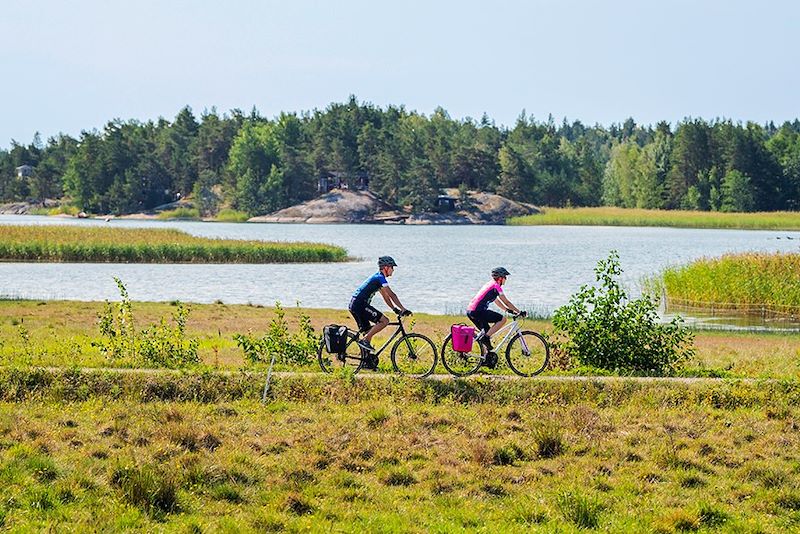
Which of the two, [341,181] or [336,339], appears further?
[341,181]

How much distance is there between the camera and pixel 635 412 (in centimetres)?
1563

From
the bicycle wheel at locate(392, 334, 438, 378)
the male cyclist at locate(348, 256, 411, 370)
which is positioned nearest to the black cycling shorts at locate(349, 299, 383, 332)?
the male cyclist at locate(348, 256, 411, 370)

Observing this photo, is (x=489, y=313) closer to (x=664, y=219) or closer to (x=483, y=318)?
(x=483, y=318)

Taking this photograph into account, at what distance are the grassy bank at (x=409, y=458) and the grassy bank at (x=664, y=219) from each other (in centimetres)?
11306

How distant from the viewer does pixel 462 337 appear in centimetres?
1797

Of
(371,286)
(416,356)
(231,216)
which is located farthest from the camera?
(231,216)

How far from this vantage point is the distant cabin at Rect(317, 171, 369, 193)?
172 m

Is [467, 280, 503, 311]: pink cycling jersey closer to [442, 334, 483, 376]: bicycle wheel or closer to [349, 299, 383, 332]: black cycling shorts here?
Result: [442, 334, 483, 376]: bicycle wheel

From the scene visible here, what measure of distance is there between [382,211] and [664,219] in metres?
47.5

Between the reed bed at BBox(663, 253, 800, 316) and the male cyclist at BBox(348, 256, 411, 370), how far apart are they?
25723mm

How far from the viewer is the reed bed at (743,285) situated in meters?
40.1

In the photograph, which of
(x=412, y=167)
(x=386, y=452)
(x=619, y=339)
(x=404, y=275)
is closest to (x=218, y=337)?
(x=619, y=339)

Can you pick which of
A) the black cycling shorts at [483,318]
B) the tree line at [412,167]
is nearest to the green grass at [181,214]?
the tree line at [412,167]

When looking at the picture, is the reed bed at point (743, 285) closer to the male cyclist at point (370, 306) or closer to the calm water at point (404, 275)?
the calm water at point (404, 275)
